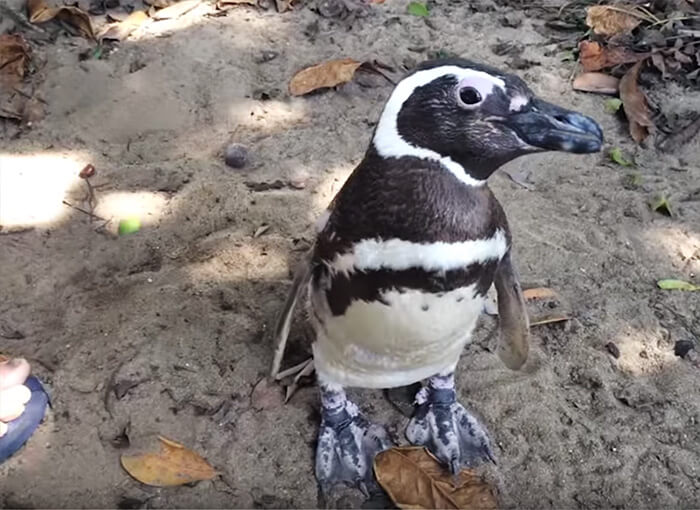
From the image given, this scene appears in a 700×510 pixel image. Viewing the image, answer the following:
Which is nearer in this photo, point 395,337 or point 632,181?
point 395,337

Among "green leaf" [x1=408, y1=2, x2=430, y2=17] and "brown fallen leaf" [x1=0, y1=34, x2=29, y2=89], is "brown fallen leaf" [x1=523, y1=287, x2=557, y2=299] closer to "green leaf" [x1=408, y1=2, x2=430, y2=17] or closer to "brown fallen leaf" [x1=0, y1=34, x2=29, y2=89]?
"green leaf" [x1=408, y1=2, x2=430, y2=17]

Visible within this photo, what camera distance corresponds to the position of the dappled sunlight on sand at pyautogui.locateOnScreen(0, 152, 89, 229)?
9.21ft

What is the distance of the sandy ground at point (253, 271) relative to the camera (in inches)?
85.7

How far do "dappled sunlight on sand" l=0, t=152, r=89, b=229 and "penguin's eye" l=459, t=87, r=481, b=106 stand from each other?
5.38 ft

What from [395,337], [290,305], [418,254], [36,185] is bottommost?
[36,185]

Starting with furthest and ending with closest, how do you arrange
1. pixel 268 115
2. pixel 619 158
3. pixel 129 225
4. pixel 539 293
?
pixel 268 115, pixel 619 158, pixel 129 225, pixel 539 293

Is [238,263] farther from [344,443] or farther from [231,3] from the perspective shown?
[231,3]

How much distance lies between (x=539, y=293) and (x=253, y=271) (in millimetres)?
845

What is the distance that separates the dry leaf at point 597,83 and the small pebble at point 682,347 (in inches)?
51.3

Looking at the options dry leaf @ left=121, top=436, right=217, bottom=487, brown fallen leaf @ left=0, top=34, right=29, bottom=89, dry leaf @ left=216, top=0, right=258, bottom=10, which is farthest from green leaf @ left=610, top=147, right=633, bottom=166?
brown fallen leaf @ left=0, top=34, right=29, bottom=89

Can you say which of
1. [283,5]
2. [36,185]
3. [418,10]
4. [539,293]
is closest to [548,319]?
[539,293]

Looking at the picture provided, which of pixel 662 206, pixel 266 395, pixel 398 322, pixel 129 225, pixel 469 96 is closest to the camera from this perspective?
pixel 469 96

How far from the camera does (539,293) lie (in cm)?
261

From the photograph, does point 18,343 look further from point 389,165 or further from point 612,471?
point 612,471
